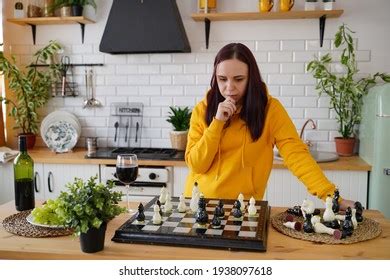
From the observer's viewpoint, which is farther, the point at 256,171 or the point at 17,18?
the point at 17,18

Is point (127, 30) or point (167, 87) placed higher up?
point (127, 30)

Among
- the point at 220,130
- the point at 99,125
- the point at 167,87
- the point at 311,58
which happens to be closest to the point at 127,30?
the point at 167,87

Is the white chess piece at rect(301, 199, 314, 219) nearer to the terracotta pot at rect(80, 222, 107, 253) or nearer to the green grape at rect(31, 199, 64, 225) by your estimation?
the terracotta pot at rect(80, 222, 107, 253)

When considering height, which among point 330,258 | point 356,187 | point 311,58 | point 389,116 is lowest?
point 356,187

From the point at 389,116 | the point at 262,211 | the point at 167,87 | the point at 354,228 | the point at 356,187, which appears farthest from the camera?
the point at 167,87

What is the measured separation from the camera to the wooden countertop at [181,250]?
130cm

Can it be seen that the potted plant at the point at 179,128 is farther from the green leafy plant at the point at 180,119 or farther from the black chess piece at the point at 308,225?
the black chess piece at the point at 308,225

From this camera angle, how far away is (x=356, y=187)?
3023mm

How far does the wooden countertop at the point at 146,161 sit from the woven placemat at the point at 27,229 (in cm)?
159

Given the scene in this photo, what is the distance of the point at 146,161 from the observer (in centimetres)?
322

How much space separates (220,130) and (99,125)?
2.10m

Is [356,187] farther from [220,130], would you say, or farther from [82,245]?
[82,245]

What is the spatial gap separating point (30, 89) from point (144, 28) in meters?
1.03

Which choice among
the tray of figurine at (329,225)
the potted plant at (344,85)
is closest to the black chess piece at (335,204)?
the tray of figurine at (329,225)
